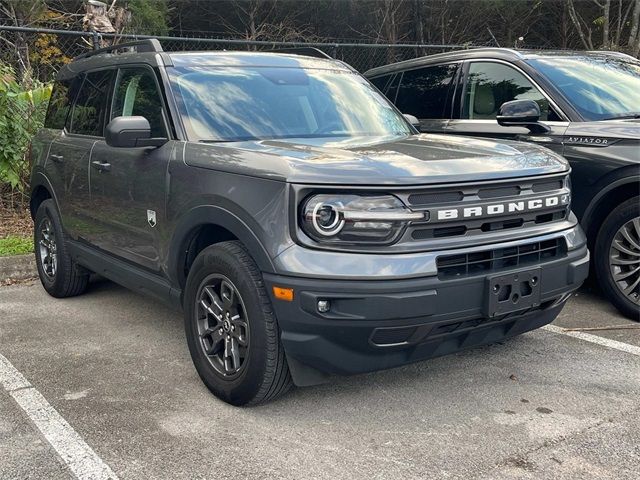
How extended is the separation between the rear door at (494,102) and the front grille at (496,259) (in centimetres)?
189

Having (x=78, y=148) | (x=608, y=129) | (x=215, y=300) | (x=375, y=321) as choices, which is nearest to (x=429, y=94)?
(x=608, y=129)

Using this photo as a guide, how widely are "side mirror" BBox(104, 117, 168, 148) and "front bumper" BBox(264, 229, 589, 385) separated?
4.36ft

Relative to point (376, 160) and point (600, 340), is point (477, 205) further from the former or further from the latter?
point (600, 340)

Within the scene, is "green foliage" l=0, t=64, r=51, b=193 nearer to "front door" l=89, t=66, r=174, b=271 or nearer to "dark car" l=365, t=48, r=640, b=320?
"front door" l=89, t=66, r=174, b=271

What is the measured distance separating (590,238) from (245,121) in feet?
8.82

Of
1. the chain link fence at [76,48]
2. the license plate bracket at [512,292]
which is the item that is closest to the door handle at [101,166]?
the license plate bracket at [512,292]

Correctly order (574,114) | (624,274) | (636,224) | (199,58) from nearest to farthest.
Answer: (199,58) → (636,224) → (624,274) → (574,114)

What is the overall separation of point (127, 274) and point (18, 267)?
8.07 ft

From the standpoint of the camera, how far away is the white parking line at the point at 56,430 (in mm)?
2791

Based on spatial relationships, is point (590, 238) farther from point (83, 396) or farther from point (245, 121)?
point (83, 396)

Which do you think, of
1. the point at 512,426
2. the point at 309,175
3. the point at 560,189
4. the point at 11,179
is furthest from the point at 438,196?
the point at 11,179

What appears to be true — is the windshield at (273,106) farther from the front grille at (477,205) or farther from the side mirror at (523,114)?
the front grille at (477,205)

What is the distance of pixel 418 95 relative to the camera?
21.0 ft

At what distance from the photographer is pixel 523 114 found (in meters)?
4.94
